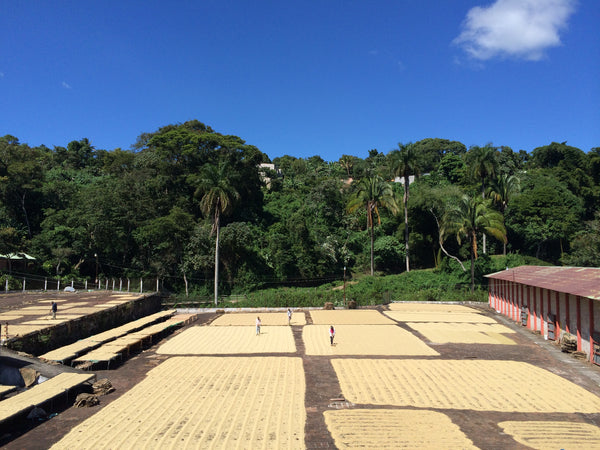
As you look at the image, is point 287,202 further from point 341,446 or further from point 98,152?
point 341,446

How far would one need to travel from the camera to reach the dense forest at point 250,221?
39938mm

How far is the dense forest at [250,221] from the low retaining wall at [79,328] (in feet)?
29.7

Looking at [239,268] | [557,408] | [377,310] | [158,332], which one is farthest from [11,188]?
[557,408]

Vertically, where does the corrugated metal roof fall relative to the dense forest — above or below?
below

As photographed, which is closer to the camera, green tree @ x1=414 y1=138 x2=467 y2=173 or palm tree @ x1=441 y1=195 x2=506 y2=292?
palm tree @ x1=441 y1=195 x2=506 y2=292

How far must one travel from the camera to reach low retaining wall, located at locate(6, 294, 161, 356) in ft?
57.0

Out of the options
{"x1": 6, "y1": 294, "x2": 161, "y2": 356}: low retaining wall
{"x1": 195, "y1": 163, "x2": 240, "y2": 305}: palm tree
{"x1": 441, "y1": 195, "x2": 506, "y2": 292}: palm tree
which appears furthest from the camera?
{"x1": 441, "y1": 195, "x2": 506, "y2": 292}: palm tree

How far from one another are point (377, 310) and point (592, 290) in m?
18.3

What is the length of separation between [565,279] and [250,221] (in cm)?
3690

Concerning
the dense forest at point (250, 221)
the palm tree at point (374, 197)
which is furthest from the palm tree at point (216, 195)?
the palm tree at point (374, 197)

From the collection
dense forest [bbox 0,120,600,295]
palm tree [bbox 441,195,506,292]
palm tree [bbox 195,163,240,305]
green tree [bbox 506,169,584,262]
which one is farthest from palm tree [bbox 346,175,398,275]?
green tree [bbox 506,169,584,262]

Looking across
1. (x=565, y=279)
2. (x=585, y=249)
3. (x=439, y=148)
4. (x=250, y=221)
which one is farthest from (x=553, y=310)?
(x=439, y=148)

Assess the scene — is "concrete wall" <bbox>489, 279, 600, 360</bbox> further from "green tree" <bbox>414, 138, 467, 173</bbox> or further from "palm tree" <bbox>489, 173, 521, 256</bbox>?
"green tree" <bbox>414, 138, 467, 173</bbox>

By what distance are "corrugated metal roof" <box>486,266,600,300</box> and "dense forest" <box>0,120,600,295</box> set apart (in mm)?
10277
